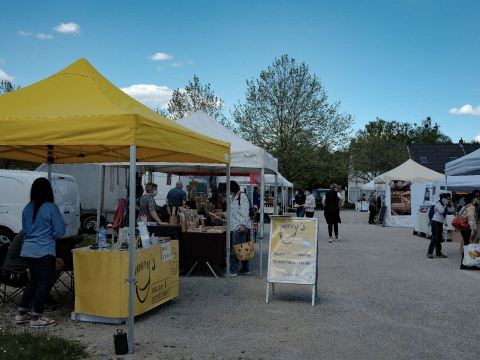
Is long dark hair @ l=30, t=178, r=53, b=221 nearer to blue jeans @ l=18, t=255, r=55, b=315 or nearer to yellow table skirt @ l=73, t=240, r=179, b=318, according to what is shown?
blue jeans @ l=18, t=255, r=55, b=315

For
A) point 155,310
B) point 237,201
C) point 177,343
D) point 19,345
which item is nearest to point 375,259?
point 237,201

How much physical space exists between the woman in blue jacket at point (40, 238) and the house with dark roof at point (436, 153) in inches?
2318

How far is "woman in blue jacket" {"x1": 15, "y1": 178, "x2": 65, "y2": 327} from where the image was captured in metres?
6.29

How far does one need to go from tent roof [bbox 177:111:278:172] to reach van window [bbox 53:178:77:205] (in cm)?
485

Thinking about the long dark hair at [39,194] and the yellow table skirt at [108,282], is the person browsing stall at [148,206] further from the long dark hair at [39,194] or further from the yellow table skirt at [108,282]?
the long dark hair at [39,194]

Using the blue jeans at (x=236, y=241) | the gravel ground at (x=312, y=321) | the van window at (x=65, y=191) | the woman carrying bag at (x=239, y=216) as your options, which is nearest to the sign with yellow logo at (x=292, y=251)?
the gravel ground at (x=312, y=321)

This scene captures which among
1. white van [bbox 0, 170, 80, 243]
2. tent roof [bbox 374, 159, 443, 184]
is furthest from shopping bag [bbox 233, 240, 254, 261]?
tent roof [bbox 374, 159, 443, 184]

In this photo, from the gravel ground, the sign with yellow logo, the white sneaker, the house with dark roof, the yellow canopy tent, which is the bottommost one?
the gravel ground

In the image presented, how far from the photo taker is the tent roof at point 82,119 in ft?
19.3

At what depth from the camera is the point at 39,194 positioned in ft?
20.6

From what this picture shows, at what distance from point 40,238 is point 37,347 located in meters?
1.34

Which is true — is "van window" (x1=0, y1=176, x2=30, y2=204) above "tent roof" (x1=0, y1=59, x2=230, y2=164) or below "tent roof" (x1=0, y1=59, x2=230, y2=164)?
below

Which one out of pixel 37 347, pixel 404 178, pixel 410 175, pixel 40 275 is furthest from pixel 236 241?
pixel 410 175

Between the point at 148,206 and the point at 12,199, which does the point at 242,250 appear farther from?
the point at 12,199
